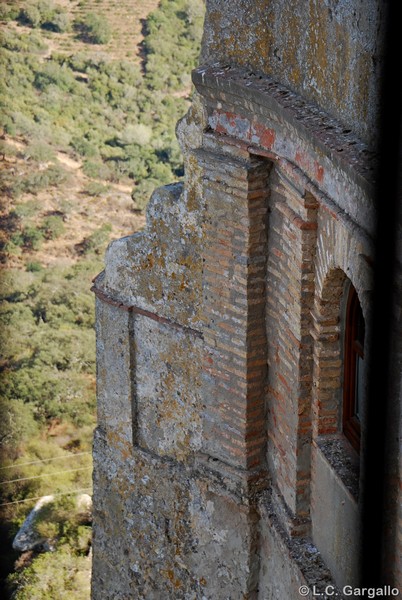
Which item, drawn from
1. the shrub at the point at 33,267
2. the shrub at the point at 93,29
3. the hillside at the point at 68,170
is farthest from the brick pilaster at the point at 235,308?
the shrub at the point at 93,29

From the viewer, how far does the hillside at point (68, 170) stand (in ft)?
63.9

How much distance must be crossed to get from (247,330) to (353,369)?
3.24 ft

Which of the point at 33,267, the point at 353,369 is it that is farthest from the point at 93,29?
the point at 353,369

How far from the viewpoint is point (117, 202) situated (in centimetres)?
2489

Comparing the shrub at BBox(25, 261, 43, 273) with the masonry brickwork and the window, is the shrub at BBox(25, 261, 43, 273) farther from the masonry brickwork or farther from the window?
the window

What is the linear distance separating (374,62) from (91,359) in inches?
647

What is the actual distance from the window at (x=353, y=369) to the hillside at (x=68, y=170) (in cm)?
1172

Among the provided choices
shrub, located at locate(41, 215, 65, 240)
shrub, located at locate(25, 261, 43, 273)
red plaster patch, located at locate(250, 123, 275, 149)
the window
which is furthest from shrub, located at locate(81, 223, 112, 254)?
the window

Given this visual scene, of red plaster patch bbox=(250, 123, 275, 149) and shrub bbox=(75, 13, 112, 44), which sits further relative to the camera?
shrub bbox=(75, 13, 112, 44)

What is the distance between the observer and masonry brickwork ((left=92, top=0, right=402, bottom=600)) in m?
5.44

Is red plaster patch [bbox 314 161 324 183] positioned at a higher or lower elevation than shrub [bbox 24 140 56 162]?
higher

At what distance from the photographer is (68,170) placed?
25.4m

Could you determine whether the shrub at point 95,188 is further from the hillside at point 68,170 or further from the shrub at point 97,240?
the shrub at point 97,240

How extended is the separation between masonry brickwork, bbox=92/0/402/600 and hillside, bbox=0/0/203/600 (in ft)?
31.0
